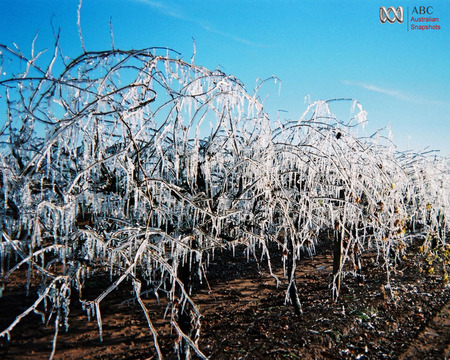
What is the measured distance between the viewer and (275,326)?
581 cm

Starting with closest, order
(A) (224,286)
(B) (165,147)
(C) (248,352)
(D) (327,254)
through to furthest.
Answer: (B) (165,147), (C) (248,352), (A) (224,286), (D) (327,254)

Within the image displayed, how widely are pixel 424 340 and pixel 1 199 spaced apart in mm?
6817

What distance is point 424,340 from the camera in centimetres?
537

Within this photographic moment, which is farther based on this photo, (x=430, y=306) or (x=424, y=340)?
(x=430, y=306)

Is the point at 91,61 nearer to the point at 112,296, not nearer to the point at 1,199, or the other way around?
the point at 1,199

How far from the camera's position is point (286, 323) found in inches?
233

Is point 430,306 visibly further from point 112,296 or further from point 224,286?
point 112,296

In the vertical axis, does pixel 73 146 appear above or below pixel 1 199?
above

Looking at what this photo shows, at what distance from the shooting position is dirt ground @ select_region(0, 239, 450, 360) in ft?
16.6

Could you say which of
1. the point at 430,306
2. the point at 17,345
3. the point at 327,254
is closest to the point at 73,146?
the point at 17,345

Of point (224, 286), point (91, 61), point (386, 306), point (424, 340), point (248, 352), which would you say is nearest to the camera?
point (91, 61)

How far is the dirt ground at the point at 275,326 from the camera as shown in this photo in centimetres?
507

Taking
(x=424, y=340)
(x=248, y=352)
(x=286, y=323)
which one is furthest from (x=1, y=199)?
(x=424, y=340)

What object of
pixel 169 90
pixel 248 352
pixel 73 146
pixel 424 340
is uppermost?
pixel 169 90
